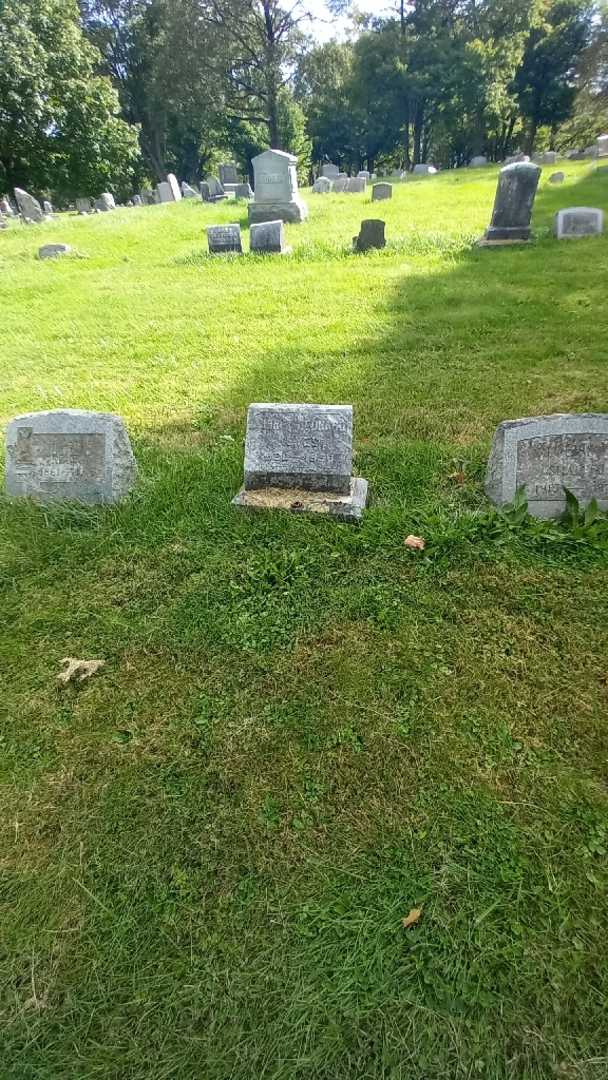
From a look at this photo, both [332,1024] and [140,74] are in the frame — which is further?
[140,74]

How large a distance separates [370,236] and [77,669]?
373 inches

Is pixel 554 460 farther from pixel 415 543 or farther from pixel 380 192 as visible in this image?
pixel 380 192

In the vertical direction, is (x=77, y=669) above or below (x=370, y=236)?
below

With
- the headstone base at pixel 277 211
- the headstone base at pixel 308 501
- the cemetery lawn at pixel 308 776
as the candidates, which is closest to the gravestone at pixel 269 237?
the headstone base at pixel 277 211

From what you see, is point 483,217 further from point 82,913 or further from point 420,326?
point 82,913

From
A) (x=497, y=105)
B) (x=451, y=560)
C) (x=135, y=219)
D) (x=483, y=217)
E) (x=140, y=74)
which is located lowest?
(x=451, y=560)

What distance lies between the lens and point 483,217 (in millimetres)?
11742

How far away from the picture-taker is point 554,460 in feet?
9.21

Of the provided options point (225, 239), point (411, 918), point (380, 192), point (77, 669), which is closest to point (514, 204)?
point (225, 239)

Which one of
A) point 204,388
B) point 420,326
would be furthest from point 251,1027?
point 420,326

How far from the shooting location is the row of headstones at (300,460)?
9.18ft

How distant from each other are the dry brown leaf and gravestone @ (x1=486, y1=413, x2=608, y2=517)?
87.7 inches

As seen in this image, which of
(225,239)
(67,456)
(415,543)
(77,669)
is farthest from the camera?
(225,239)

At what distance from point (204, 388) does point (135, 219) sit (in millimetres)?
12791
